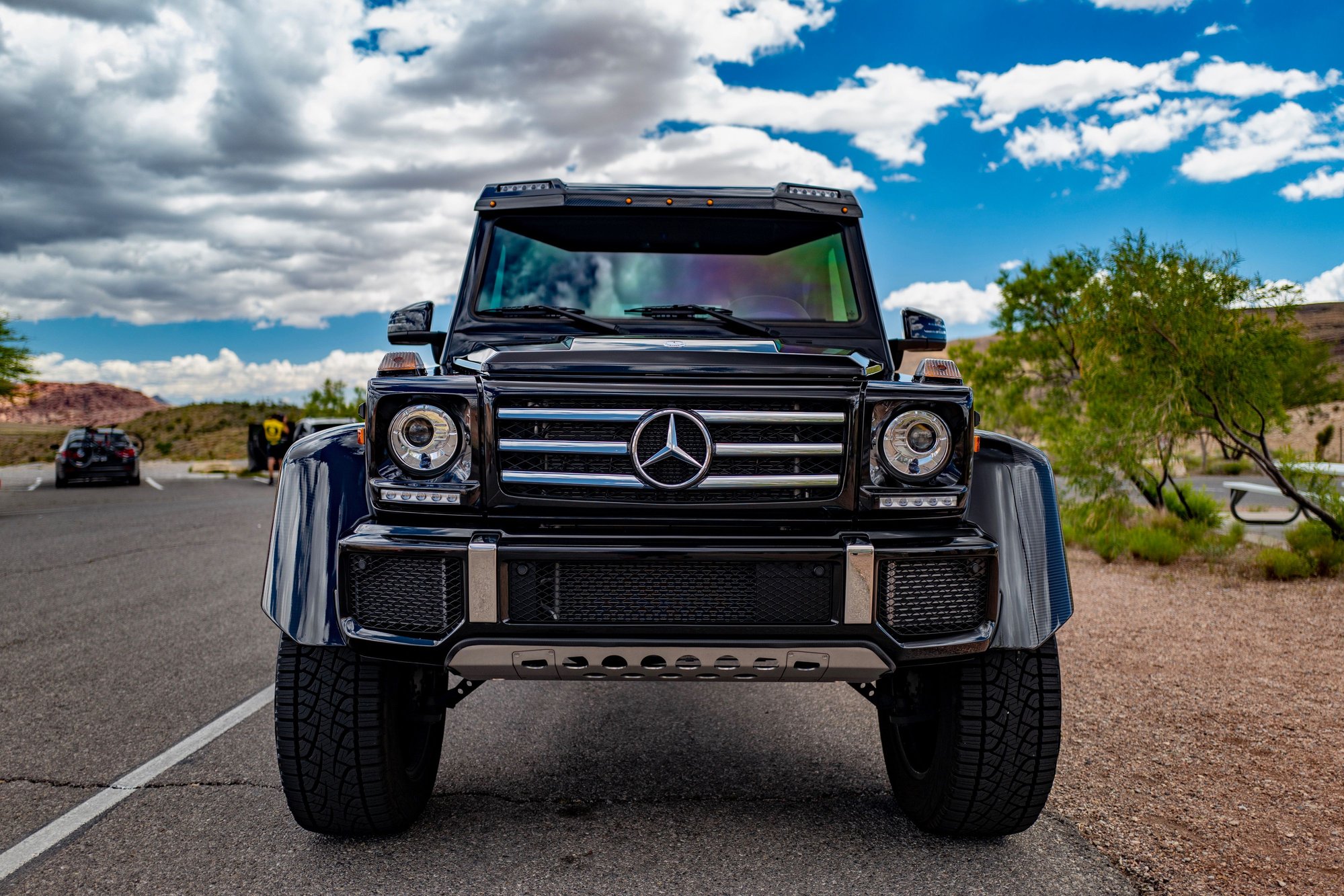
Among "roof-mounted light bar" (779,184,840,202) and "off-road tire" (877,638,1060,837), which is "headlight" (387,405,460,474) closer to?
"off-road tire" (877,638,1060,837)

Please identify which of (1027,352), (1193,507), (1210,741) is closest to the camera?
(1210,741)

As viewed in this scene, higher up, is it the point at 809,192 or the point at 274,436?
the point at 809,192

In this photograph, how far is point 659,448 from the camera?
2.89 m

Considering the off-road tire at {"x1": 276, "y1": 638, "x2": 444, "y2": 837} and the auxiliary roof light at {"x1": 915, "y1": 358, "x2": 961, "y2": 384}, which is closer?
the off-road tire at {"x1": 276, "y1": 638, "x2": 444, "y2": 837}

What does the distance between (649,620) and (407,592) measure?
677mm

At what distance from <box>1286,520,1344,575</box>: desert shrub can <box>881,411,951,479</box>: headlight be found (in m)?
7.78

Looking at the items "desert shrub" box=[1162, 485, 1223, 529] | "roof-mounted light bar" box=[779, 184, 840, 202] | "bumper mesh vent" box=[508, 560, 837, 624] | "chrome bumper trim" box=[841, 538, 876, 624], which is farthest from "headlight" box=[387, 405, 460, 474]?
"desert shrub" box=[1162, 485, 1223, 529]

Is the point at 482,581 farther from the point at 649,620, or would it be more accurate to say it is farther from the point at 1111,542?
the point at 1111,542

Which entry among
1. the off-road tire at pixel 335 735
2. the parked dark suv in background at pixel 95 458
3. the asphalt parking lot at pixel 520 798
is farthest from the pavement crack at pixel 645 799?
the parked dark suv in background at pixel 95 458

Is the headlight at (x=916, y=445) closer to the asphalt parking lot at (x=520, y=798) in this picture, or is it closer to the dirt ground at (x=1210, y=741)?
the asphalt parking lot at (x=520, y=798)

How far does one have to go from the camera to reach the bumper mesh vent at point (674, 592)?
9.10ft

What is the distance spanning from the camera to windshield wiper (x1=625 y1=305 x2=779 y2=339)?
393 centimetres

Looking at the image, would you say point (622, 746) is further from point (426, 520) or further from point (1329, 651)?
point (1329, 651)

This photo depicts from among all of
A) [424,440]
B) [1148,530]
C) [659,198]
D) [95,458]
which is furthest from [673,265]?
[95,458]
